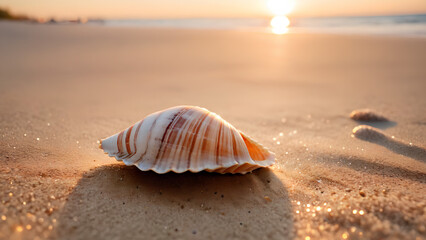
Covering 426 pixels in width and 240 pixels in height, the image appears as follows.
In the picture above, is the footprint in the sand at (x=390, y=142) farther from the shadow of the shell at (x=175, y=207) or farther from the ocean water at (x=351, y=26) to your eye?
the ocean water at (x=351, y=26)

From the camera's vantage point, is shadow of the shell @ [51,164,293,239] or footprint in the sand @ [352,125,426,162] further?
footprint in the sand @ [352,125,426,162]

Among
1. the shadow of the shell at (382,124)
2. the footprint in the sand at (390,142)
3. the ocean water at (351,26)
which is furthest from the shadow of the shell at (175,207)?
the ocean water at (351,26)

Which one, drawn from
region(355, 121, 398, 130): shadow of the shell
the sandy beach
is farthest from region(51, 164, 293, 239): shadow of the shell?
region(355, 121, 398, 130): shadow of the shell

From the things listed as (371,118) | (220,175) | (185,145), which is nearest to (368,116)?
(371,118)

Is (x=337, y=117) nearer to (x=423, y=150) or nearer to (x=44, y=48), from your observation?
(x=423, y=150)

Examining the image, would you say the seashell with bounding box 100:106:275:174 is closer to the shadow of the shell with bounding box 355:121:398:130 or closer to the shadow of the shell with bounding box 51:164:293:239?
the shadow of the shell with bounding box 51:164:293:239

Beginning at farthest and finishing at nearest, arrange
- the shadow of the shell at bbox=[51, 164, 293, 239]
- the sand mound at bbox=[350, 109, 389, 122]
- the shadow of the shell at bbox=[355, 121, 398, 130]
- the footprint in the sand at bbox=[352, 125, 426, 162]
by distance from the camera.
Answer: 1. the sand mound at bbox=[350, 109, 389, 122]
2. the shadow of the shell at bbox=[355, 121, 398, 130]
3. the footprint in the sand at bbox=[352, 125, 426, 162]
4. the shadow of the shell at bbox=[51, 164, 293, 239]
